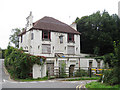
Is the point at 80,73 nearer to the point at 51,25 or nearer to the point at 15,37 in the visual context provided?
the point at 51,25

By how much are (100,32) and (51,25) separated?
37.3ft

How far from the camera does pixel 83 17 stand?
40.0 meters

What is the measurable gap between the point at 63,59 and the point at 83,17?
1921 centimetres

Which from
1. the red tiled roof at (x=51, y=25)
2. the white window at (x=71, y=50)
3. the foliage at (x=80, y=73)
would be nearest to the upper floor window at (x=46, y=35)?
the red tiled roof at (x=51, y=25)

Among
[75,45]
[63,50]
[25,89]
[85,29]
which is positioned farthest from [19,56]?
[85,29]

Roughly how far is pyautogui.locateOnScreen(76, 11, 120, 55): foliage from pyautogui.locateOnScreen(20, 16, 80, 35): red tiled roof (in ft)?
16.5

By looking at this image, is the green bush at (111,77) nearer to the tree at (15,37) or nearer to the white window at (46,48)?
the white window at (46,48)

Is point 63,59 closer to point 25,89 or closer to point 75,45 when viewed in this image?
point 75,45

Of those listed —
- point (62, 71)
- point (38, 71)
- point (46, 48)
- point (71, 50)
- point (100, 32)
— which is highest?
point (100, 32)

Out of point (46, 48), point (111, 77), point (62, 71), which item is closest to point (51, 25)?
point (46, 48)

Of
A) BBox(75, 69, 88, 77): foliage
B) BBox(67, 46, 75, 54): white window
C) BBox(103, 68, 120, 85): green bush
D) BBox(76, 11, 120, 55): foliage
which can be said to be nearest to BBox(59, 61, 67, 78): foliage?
BBox(75, 69, 88, 77): foliage

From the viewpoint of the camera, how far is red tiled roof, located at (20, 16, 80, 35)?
29.3 m

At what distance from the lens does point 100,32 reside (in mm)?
34562

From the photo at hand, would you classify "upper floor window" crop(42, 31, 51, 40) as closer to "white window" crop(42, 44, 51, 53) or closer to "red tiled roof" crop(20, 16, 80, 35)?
"red tiled roof" crop(20, 16, 80, 35)
